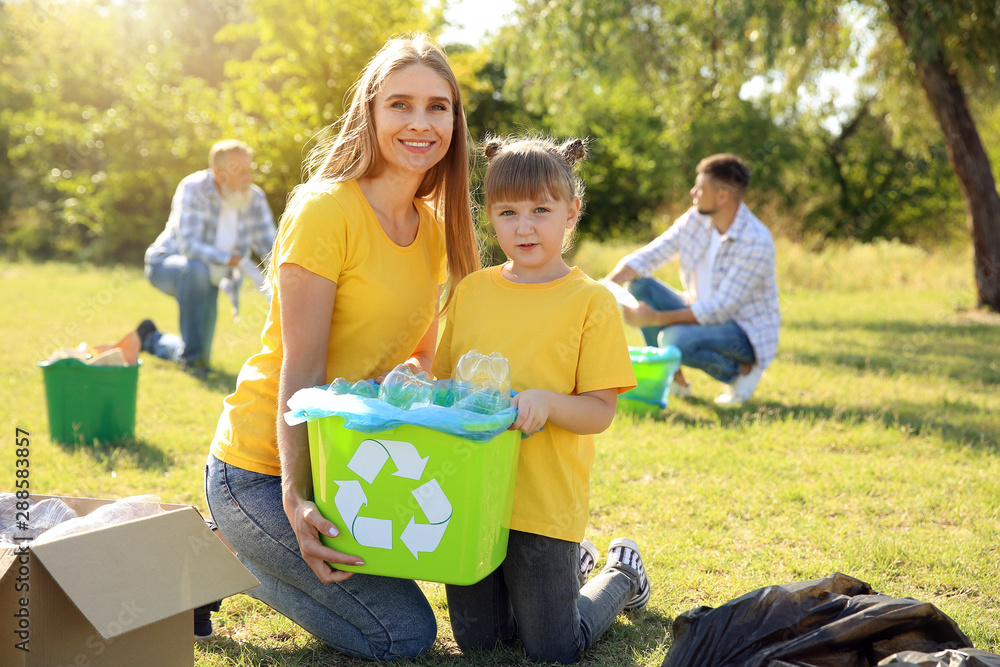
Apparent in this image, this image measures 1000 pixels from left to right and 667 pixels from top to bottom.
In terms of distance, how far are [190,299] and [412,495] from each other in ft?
14.6

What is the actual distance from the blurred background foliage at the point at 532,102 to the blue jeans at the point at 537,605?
376 centimetres

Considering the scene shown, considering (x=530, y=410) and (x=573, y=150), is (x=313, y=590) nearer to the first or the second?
(x=530, y=410)

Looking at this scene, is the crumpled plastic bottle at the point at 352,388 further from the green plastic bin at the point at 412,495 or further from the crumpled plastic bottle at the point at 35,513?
the crumpled plastic bottle at the point at 35,513

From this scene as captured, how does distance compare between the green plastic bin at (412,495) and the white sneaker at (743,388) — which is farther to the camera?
the white sneaker at (743,388)

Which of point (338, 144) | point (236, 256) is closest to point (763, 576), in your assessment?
point (338, 144)

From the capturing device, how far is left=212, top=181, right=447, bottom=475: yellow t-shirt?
6.75ft

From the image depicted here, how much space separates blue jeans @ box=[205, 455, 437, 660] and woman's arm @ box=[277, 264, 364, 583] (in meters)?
0.08

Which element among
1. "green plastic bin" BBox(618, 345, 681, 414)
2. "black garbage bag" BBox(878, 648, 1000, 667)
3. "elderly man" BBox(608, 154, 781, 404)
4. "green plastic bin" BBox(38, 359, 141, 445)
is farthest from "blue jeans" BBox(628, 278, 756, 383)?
"black garbage bag" BBox(878, 648, 1000, 667)

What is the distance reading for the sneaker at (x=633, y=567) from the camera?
2455 millimetres

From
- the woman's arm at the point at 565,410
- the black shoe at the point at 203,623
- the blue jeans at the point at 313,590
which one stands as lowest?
the black shoe at the point at 203,623

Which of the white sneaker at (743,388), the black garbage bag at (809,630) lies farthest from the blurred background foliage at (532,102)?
the black garbage bag at (809,630)

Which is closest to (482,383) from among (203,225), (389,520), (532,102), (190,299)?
(389,520)

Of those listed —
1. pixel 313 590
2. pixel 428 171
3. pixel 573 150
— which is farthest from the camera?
pixel 428 171

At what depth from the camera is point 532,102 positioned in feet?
36.6
